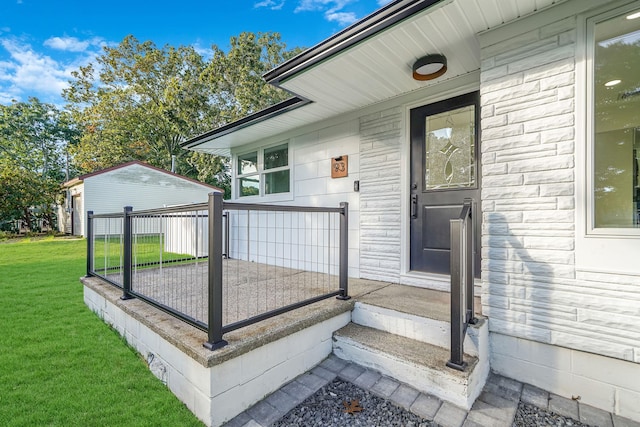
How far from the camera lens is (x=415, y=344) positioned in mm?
2293

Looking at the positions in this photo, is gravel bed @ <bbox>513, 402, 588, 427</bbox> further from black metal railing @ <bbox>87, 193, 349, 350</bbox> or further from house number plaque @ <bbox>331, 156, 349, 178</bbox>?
house number plaque @ <bbox>331, 156, 349, 178</bbox>

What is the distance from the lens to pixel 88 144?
17.2 meters

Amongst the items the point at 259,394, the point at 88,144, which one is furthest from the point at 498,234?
the point at 88,144

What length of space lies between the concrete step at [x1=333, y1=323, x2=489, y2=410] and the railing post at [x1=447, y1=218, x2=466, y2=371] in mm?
94

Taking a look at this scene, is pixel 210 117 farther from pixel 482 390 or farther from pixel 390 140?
pixel 482 390

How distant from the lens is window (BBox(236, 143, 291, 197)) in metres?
5.09

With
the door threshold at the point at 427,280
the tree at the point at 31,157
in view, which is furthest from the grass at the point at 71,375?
the tree at the point at 31,157

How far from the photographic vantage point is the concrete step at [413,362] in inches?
73.4

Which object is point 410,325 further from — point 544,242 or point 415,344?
point 544,242

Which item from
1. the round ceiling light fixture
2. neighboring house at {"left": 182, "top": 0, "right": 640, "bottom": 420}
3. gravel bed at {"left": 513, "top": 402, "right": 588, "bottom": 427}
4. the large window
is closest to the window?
neighboring house at {"left": 182, "top": 0, "right": 640, "bottom": 420}

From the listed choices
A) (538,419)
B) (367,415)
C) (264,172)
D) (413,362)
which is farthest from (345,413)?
(264,172)

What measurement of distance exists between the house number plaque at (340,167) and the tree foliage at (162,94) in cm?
1230

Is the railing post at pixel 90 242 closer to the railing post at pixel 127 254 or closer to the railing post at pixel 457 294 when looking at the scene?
the railing post at pixel 127 254

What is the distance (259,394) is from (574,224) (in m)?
2.43
